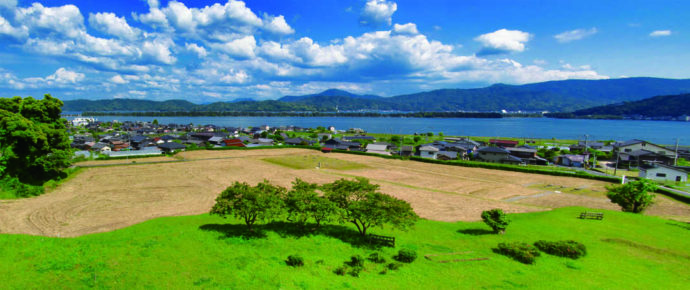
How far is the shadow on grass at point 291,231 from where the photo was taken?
17.8 meters

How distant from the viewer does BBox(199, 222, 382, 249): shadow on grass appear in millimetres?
17781

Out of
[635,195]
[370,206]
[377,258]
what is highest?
[370,206]

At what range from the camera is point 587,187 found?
40281 millimetres

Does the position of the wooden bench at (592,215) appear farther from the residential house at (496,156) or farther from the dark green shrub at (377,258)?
the residential house at (496,156)

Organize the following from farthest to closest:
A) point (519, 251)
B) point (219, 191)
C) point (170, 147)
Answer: point (170, 147), point (219, 191), point (519, 251)

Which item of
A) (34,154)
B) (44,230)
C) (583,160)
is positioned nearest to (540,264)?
(44,230)

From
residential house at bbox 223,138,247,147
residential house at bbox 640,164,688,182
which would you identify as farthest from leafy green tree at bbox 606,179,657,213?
residential house at bbox 223,138,247,147

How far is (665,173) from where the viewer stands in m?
44.0

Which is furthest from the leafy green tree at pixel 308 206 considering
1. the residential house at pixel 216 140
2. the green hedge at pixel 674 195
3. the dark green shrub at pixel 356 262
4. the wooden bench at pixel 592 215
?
the residential house at pixel 216 140

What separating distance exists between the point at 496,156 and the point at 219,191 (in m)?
52.0

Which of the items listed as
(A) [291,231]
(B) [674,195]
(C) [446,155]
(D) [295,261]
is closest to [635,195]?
(B) [674,195]

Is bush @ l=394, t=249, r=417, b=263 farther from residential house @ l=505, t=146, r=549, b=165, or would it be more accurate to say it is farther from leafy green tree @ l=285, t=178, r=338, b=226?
residential house @ l=505, t=146, r=549, b=165

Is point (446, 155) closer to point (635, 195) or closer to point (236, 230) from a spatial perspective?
point (635, 195)

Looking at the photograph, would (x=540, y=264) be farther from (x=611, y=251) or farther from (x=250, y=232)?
(x=250, y=232)
